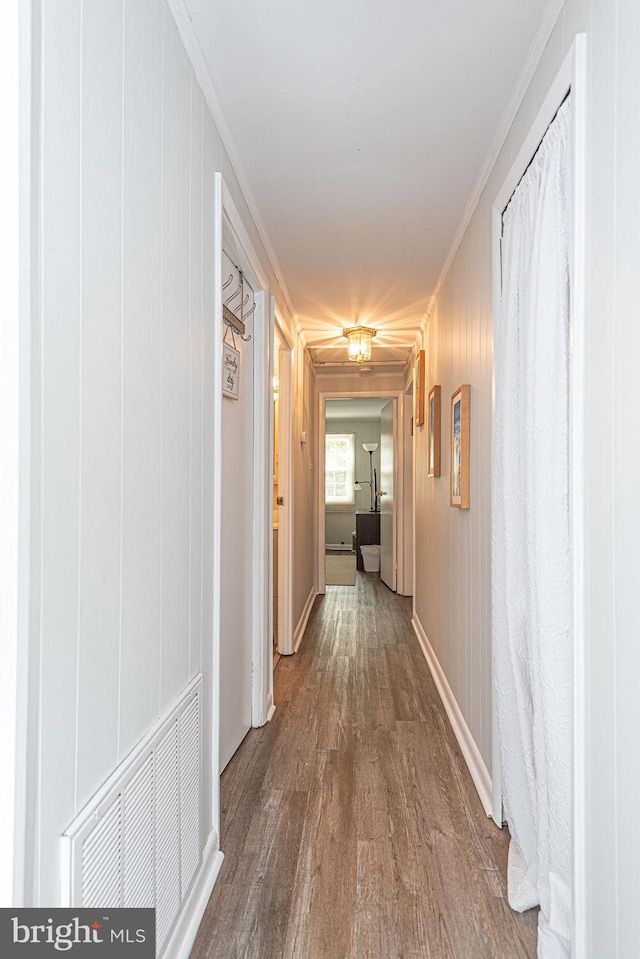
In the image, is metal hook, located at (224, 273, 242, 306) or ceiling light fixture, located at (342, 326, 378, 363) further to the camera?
ceiling light fixture, located at (342, 326, 378, 363)

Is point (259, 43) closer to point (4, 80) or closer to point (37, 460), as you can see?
point (4, 80)

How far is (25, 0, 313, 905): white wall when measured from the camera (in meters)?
0.90

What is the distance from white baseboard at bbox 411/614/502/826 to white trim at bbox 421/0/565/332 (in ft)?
7.46

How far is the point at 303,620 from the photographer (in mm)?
A: 5215

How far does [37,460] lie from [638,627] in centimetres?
102

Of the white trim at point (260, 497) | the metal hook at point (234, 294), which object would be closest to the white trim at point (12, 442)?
the metal hook at point (234, 294)

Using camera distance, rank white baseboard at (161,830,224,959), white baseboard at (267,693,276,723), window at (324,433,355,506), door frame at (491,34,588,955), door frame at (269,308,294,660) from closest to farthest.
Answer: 1. door frame at (491,34,588,955)
2. white baseboard at (161,830,224,959)
3. white baseboard at (267,693,276,723)
4. door frame at (269,308,294,660)
5. window at (324,433,355,506)

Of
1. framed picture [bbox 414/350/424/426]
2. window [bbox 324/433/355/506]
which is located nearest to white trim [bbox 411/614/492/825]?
framed picture [bbox 414/350/424/426]

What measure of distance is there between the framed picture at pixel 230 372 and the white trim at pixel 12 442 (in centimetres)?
159

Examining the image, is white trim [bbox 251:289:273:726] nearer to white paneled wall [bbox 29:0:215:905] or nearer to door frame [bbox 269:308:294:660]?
door frame [bbox 269:308:294:660]

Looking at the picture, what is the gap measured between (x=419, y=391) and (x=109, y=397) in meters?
3.90

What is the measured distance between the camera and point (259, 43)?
1690 mm

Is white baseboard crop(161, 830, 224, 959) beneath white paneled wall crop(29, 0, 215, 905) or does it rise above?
beneath

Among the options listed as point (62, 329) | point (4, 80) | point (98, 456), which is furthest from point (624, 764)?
point (4, 80)
